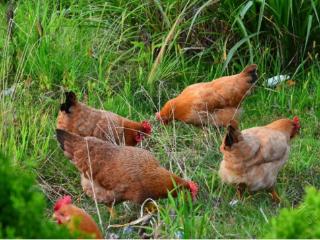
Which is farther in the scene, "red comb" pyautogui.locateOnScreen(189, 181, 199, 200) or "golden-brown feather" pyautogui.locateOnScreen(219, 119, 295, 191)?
"golden-brown feather" pyautogui.locateOnScreen(219, 119, 295, 191)

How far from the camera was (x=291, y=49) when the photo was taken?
22.8 ft

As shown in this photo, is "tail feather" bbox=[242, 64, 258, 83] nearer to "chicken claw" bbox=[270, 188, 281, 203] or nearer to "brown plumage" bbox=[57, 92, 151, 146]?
"brown plumage" bbox=[57, 92, 151, 146]

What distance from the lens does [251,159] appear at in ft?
16.5

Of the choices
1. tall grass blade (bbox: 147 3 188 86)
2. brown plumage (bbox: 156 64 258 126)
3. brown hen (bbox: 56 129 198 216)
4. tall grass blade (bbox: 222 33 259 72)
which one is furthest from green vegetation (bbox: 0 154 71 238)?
tall grass blade (bbox: 222 33 259 72)

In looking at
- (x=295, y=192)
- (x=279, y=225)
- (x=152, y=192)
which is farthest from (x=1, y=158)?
(x=295, y=192)

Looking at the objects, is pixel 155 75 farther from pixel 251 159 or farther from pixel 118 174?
pixel 118 174

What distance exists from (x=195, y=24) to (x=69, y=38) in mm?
1106

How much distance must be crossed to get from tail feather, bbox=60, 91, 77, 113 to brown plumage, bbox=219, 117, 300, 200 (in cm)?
108

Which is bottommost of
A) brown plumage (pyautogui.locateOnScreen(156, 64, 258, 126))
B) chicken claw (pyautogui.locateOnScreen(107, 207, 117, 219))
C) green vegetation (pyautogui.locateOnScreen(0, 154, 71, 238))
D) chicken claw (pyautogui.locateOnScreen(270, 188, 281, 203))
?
chicken claw (pyautogui.locateOnScreen(270, 188, 281, 203))

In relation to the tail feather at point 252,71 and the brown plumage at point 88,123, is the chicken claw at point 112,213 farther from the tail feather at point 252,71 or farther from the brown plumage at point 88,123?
the tail feather at point 252,71

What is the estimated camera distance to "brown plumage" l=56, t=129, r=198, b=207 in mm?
4707

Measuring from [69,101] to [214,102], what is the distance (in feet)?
4.12

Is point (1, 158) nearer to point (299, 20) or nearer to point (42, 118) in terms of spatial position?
point (42, 118)

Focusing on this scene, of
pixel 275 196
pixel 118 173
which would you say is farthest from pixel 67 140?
pixel 275 196
